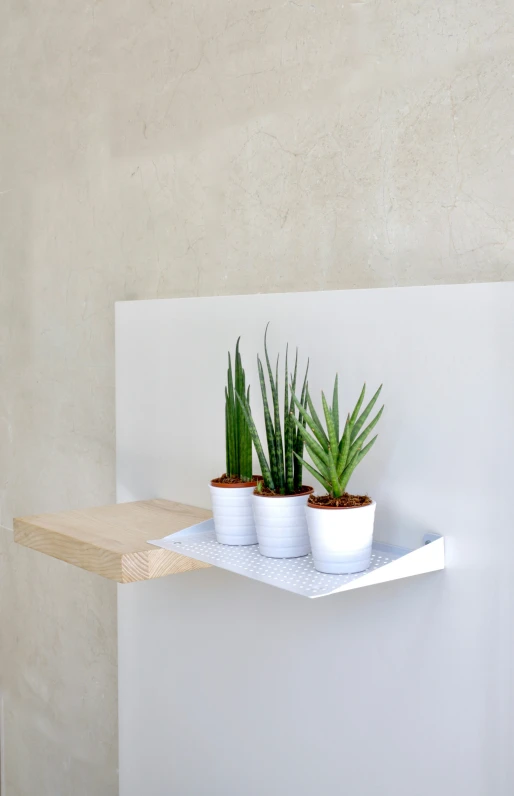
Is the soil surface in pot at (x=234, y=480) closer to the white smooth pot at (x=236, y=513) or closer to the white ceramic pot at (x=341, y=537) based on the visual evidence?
the white smooth pot at (x=236, y=513)

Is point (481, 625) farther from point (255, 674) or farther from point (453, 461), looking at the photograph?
point (255, 674)

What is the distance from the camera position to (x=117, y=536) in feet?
3.09

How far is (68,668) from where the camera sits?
4.62 feet

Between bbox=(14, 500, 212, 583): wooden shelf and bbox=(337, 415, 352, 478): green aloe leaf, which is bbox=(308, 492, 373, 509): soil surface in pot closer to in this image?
bbox=(337, 415, 352, 478): green aloe leaf

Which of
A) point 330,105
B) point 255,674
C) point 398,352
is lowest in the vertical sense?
point 255,674

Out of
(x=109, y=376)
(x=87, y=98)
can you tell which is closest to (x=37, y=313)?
(x=109, y=376)

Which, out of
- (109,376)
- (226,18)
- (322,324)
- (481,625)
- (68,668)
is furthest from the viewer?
(68,668)

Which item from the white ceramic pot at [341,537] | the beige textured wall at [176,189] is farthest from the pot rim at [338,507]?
the beige textured wall at [176,189]

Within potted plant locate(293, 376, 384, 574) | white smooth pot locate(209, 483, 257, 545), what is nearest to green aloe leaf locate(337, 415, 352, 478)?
potted plant locate(293, 376, 384, 574)

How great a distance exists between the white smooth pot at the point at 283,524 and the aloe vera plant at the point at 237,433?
0.10 m

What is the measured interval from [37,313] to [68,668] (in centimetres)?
61

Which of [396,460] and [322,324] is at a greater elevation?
[322,324]

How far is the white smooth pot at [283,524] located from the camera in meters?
0.81

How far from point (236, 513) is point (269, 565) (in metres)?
0.10
